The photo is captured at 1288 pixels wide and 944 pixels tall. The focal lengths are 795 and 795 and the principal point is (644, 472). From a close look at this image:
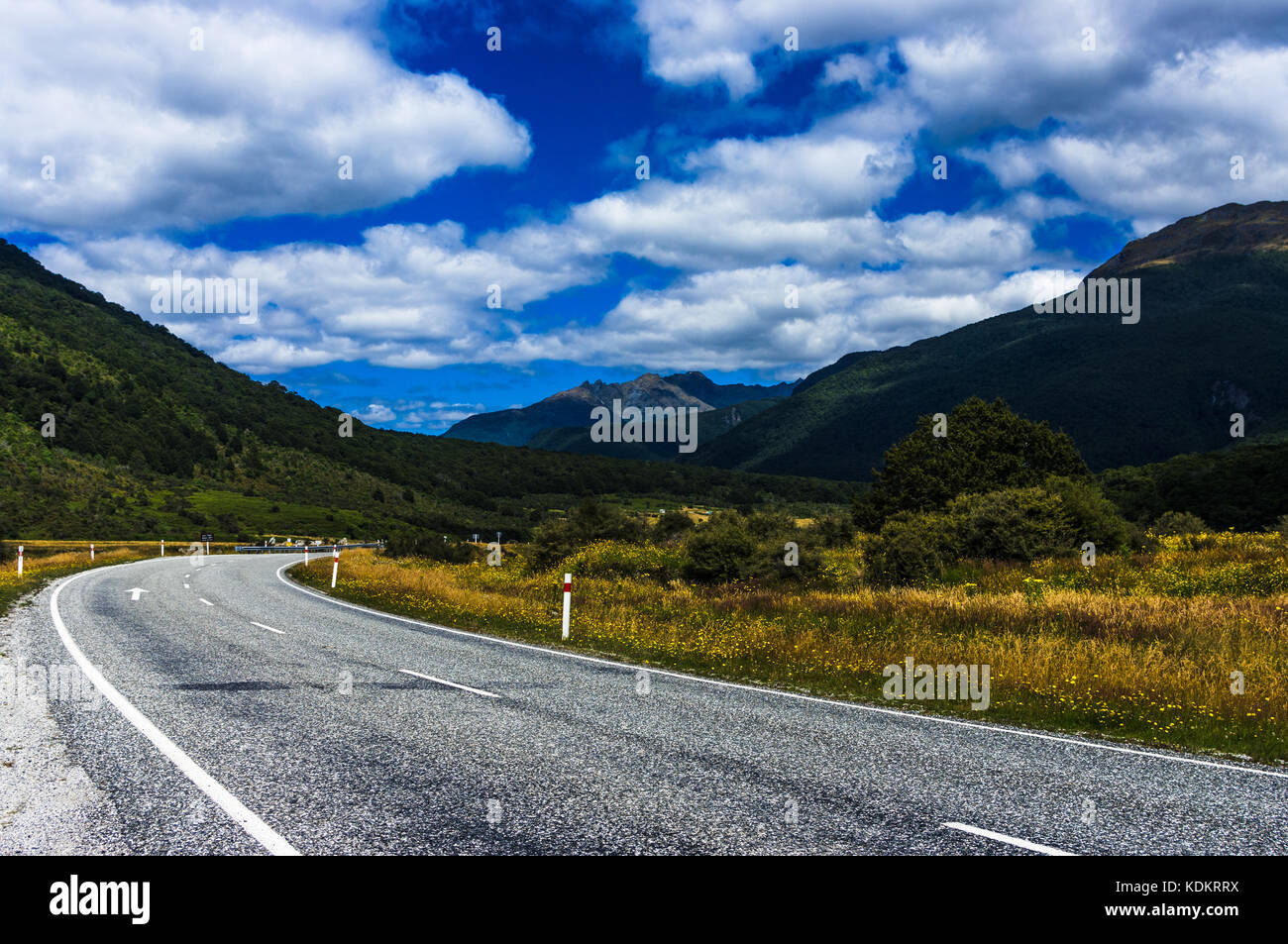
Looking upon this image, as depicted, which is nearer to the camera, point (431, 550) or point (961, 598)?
point (961, 598)

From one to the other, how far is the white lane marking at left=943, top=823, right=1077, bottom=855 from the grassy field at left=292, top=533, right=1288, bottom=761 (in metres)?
4.21

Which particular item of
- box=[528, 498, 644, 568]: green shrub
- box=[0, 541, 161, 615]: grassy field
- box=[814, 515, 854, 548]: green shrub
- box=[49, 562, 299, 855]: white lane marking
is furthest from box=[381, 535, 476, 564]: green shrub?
box=[49, 562, 299, 855]: white lane marking

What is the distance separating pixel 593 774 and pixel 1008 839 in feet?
10.0

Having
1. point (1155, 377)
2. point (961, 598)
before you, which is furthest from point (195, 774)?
point (1155, 377)

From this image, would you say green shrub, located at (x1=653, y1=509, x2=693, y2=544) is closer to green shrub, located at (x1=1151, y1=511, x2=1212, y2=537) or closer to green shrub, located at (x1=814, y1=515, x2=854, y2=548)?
green shrub, located at (x1=814, y1=515, x2=854, y2=548)

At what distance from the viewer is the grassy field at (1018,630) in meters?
9.30

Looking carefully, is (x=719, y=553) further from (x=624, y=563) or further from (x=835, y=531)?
(x=835, y=531)

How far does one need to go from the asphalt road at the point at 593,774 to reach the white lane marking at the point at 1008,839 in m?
0.02

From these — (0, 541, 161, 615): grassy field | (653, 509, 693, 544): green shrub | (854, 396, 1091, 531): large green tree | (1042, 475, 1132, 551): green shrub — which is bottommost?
(0, 541, 161, 615): grassy field

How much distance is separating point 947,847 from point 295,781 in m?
4.73

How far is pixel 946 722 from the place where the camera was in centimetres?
891

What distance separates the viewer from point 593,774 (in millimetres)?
6438

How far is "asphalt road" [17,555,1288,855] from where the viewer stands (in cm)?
509

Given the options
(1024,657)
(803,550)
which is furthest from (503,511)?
(1024,657)
